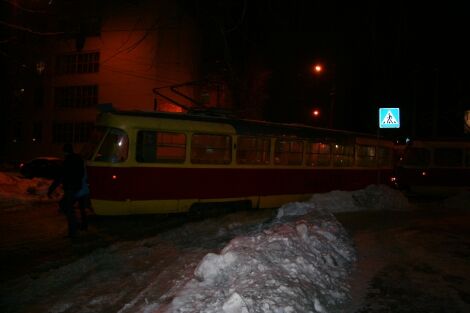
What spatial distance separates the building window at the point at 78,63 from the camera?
136ft

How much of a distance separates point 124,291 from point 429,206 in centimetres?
1437

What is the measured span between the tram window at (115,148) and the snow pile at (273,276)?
488 centimetres

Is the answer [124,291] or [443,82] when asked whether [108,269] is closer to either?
[124,291]

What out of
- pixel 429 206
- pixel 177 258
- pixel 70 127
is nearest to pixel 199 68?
pixel 70 127

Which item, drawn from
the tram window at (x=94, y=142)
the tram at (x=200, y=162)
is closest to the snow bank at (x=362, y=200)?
the tram at (x=200, y=162)

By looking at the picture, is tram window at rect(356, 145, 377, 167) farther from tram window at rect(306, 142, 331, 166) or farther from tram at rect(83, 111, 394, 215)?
tram window at rect(306, 142, 331, 166)

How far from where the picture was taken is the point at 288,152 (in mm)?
15828

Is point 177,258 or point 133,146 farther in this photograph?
point 133,146

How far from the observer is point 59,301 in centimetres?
639

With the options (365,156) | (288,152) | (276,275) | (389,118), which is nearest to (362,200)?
(389,118)

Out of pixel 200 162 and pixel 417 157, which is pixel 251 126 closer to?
pixel 200 162

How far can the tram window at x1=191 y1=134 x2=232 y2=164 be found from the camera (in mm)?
13127

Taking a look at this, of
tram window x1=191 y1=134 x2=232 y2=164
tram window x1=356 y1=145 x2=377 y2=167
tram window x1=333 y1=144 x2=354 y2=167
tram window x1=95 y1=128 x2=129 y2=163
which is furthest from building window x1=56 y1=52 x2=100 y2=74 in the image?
tram window x1=95 y1=128 x2=129 y2=163

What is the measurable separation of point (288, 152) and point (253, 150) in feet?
5.40
